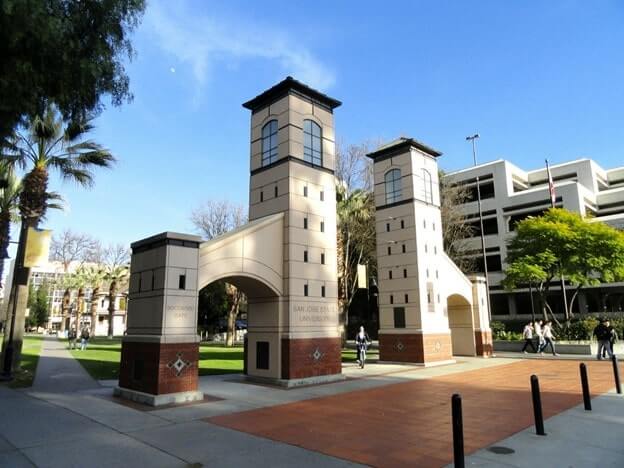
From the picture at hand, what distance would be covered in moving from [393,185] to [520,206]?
37.0 meters

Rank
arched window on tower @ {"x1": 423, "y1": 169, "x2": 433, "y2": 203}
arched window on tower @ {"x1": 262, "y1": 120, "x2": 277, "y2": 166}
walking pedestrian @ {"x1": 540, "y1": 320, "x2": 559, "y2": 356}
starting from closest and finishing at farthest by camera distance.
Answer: arched window on tower @ {"x1": 262, "y1": 120, "x2": 277, "y2": 166} < arched window on tower @ {"x1": 423, "y1": 169, "x2": 433, "y2": 203} < walking pedestrian @ {"x1": 540, "y1": 320, "x2": 559, "y2": 356}

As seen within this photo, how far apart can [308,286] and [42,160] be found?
11.9m

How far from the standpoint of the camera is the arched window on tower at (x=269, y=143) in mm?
17391

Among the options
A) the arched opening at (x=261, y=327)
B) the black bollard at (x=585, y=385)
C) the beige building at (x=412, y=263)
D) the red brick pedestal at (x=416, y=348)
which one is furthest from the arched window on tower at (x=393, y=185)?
the black bollard at (x=585, y=385)

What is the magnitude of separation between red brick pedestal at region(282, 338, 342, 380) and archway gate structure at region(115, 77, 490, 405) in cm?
4

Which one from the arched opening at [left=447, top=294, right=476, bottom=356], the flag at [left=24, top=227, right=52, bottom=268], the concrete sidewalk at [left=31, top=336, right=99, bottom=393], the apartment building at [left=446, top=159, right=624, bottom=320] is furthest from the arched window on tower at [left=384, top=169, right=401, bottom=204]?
the apartment building at [left=446, top=159, right=624, bottom=320]

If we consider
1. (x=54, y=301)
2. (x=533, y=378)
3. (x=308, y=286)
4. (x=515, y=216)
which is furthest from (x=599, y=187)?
(x=54, y=301)

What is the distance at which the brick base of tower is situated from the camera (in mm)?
11719

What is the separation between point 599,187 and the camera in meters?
60.9

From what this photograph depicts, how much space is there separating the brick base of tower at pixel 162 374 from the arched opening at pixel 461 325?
17.9m

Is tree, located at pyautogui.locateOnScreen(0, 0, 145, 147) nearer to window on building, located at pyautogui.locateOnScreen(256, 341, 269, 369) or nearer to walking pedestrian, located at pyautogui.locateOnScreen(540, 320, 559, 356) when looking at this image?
window on building, located at pyautogui.locateOnScreen(256, 341, 269, 369)

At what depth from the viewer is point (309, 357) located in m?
15.6

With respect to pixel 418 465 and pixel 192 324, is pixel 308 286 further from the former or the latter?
pixel 418 465

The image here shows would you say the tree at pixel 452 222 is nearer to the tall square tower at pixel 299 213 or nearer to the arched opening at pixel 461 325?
the arched opening at pixel 461 325
